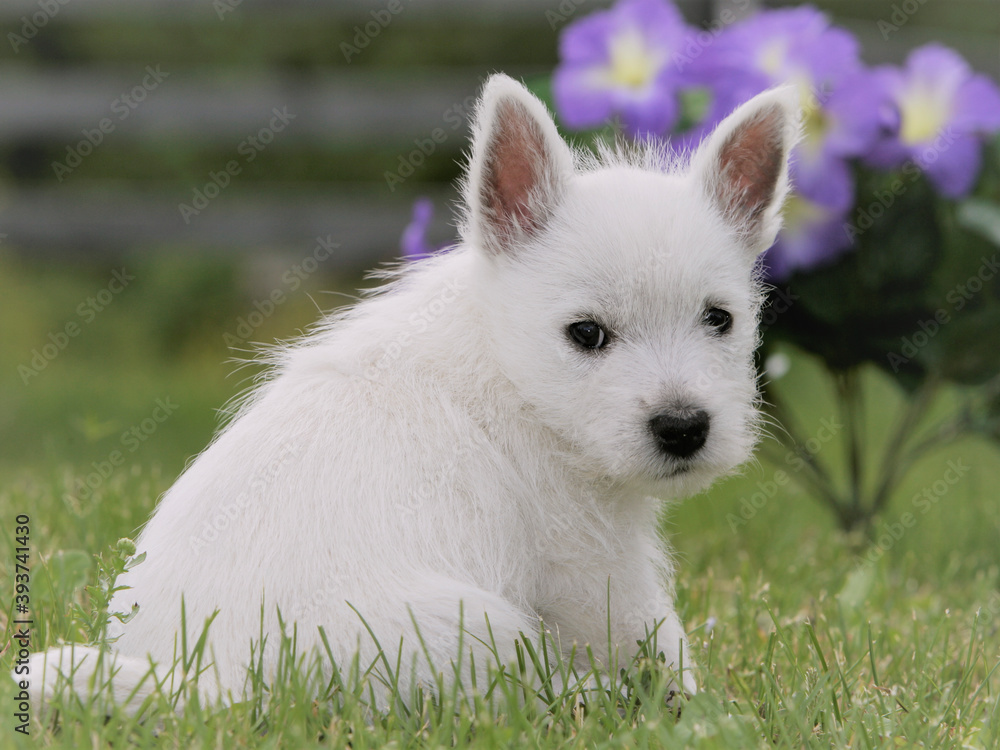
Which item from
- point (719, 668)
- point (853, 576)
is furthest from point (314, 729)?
point (853, 576)

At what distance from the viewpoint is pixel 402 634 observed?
2506mm

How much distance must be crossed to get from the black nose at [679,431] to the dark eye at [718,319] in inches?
12.3

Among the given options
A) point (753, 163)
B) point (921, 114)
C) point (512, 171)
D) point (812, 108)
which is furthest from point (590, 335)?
point (921, 114)

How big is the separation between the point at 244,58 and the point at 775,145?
993 centimetres

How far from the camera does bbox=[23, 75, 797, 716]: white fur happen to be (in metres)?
2.57

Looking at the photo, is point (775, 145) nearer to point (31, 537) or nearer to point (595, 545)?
point (595, 545)

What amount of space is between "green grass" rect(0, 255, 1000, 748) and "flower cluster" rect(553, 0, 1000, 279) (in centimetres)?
136

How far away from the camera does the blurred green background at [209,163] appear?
998 cm

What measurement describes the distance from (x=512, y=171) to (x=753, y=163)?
30.3 inches

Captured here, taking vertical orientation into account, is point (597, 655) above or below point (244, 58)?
below

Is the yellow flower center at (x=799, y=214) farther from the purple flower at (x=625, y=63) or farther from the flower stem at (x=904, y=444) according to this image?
A: the flower stem at (x=904, y=444)

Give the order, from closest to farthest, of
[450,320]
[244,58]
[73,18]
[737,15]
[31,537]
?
[450,320], [31,537], [737,15], [73,18], [244,58]

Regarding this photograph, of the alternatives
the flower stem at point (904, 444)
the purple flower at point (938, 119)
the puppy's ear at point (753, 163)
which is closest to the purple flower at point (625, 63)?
the purple flower at point (938, 119)

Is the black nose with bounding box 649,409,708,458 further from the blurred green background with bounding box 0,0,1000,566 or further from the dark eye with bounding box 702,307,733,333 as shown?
the blurred green background with bounding box 0,0,1000,566
